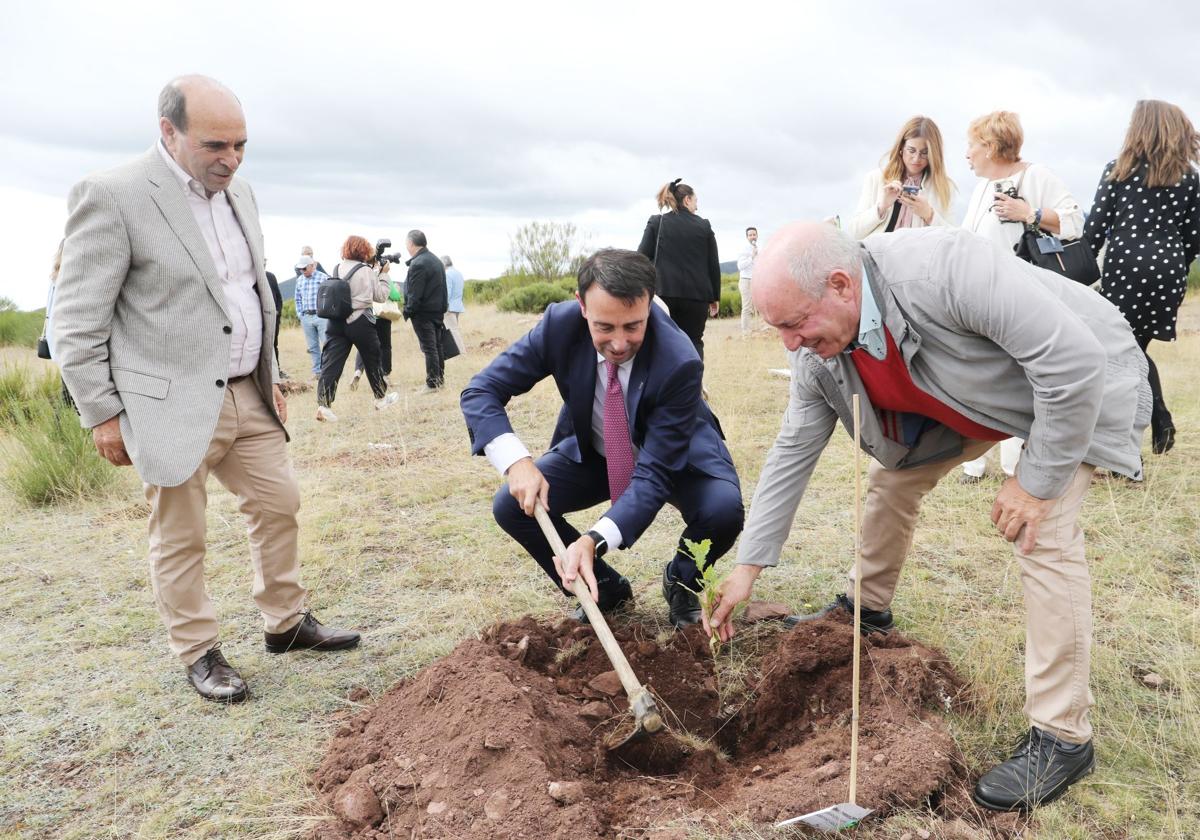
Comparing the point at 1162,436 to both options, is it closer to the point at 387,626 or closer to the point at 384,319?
the point at 387,626

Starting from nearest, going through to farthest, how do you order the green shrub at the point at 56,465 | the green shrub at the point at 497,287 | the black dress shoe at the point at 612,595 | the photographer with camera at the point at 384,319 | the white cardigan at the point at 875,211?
the black dress shoe at the point at 612,595
the white cardigan at the point at 875,211
the green shrub at the point at 56,465
the photographer with camera at the point at 384,319
the green shrub at the point at 497,287

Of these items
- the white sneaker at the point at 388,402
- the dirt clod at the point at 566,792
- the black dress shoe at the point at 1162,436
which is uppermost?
the black dress shoe at the point at 1162,436

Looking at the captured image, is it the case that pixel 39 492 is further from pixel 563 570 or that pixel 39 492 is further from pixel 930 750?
pixel 930 750

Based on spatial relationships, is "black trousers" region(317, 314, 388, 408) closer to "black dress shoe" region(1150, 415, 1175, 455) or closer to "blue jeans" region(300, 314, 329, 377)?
"blue jeans" region(300, 314, 329, 377)

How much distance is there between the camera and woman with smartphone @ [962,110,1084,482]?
169 inches

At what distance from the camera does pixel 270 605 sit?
3.37 metres

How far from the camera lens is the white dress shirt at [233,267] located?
9.73ft

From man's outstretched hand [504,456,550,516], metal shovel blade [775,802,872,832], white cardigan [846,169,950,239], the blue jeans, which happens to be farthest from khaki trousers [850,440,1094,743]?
the blue jeans

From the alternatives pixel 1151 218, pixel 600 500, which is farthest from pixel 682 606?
pixel 1151 218

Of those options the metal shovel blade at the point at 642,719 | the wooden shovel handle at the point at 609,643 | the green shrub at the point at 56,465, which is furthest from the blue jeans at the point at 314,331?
the metal shovel blade at the point at 642,719

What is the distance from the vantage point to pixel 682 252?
7.05 metres

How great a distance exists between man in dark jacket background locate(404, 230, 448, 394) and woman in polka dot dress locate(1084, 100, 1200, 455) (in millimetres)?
6757

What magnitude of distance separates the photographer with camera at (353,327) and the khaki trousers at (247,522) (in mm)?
5463

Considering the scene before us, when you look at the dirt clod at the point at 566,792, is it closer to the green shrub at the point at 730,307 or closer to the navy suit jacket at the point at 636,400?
the navy suit jacket at the point at 636,400
